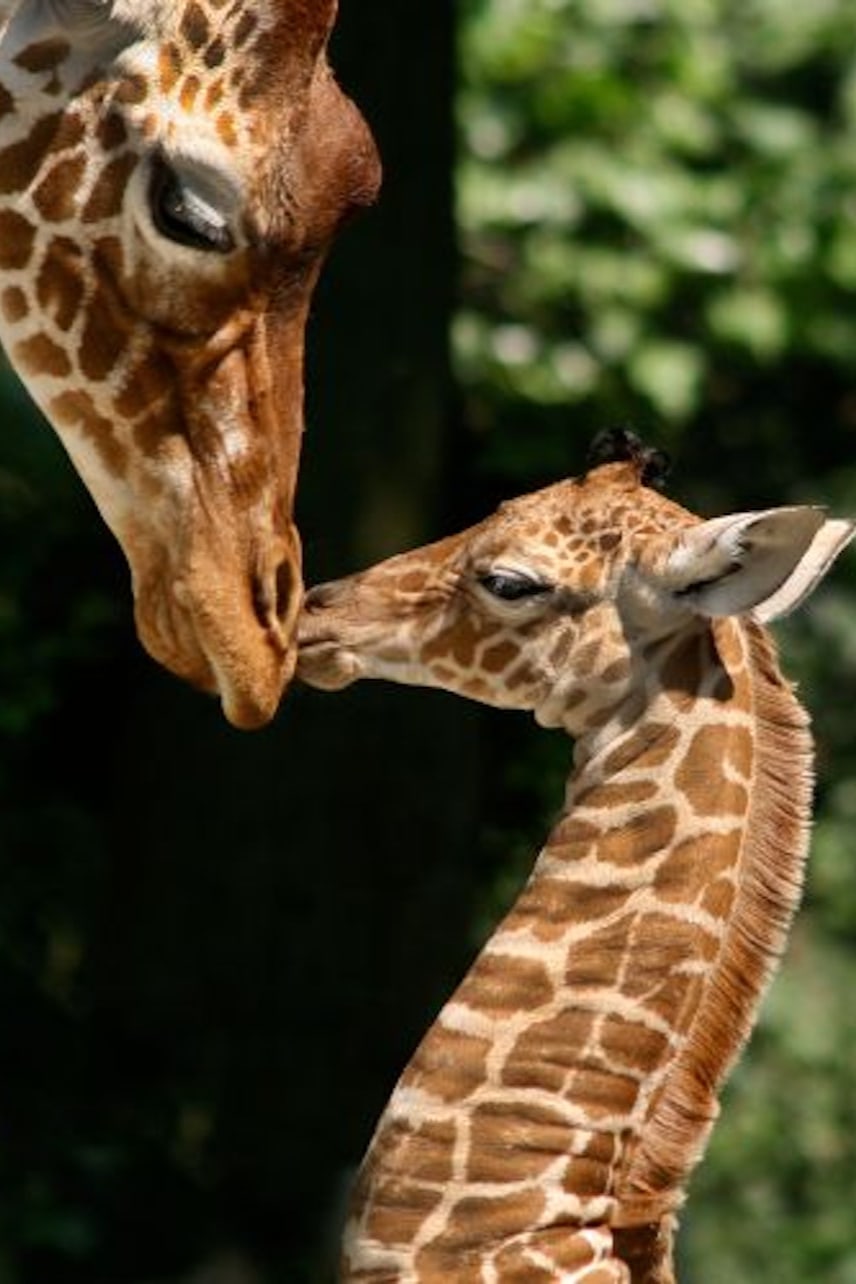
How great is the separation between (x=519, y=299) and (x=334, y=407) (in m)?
1.61

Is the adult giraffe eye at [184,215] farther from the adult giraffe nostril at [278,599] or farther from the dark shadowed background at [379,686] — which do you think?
the dark shadowed background at [379,686]

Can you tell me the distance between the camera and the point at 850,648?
11727 millimetres

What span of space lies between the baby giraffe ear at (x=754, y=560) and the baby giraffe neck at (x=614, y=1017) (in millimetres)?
162

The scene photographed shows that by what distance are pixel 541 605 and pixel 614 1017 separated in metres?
0.61

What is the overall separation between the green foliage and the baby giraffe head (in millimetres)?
4339

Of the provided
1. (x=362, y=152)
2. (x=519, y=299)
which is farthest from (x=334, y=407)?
(x=362, y=152)

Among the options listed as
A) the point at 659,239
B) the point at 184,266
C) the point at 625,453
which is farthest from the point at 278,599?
the point at 659,239

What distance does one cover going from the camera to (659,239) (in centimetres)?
1059

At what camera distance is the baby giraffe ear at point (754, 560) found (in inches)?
215

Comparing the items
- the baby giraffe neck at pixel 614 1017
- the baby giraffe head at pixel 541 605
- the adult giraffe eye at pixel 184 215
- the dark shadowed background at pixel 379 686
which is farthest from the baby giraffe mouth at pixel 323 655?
the dark shadowed background at pixel 379 686

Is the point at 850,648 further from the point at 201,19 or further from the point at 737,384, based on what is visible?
the point at 201,19

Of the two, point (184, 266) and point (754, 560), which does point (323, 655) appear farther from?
point (184, 266)

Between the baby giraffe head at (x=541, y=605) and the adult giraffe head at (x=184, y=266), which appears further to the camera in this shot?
the baby giraffe head at (x=541, y=605)

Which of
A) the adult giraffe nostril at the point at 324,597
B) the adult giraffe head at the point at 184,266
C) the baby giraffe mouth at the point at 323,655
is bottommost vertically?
the baby giraffe mouth at the point at 323,655
